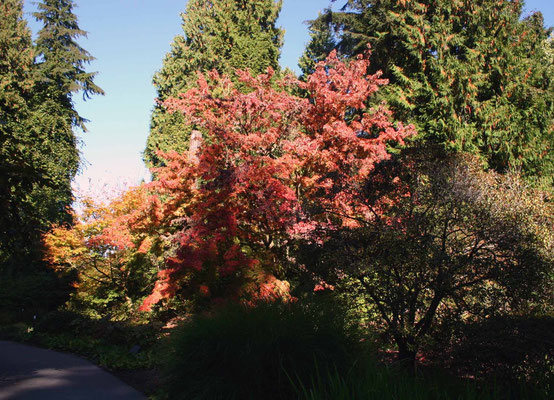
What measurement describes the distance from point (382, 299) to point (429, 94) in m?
9.94

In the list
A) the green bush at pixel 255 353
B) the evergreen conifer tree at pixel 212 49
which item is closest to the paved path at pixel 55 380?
the green bush at pixel 255 353

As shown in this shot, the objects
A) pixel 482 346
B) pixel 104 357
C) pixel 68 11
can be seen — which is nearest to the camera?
pixel 482 346

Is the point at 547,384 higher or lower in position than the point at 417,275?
lower

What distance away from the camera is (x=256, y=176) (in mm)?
9000

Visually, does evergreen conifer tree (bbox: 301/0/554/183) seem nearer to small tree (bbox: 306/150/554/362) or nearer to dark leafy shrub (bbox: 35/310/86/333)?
small tree (bbox: 306/150/554/362)

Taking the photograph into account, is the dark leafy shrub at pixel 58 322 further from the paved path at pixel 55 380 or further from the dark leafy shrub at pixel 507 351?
the dark leafy shrub at pixel 507 351

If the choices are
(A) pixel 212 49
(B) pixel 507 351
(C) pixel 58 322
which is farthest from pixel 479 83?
(C) pixel 58 322

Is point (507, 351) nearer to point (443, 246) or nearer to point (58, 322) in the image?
point (443, 246)

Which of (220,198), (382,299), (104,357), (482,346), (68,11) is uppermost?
(68,11)

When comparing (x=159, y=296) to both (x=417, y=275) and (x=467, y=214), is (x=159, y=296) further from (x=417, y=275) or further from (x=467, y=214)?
(x=467, y=214)

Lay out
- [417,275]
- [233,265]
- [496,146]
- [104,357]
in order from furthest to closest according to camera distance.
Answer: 1. [496,146]
2. [233,265]
3. [104,357]
4. [417,275]

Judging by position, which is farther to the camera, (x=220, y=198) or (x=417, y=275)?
(x=220, y=198)

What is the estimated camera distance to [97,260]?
1245cm

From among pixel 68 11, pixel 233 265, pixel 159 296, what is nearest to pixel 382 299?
pixel 233 265
